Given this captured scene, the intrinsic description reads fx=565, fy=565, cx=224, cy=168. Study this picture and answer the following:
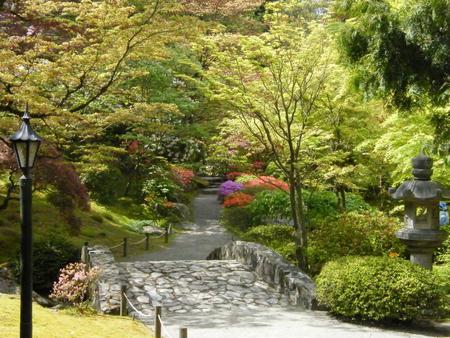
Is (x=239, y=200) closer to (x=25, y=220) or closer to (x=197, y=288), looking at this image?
(x=197, y=288)

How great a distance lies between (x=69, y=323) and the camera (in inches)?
332

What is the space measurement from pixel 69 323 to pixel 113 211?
49.1ft

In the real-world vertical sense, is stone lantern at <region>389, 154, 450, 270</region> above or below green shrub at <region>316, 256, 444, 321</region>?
above

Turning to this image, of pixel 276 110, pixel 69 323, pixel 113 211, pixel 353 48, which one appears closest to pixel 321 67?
pixel 276 110

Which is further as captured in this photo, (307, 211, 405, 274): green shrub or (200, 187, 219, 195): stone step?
(200, 187, 219, 195): stone step

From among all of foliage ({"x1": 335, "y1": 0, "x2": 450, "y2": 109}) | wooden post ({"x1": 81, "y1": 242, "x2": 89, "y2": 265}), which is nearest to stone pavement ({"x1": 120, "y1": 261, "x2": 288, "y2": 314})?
wooden post ({"x1": 81, "y1": 242, "x2": 89, "y2": 265})

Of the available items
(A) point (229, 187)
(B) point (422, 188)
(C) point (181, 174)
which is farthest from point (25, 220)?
(A) point (229, 187)

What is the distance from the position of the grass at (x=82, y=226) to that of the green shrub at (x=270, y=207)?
349 centimetres

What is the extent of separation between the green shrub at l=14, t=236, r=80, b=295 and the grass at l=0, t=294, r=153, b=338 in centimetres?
459

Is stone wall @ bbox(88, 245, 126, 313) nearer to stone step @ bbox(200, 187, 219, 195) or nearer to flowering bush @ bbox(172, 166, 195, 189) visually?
flowering bush @ bbox(172, 166, 195, 189)

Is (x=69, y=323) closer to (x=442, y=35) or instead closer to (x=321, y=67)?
(x=442, y=35)

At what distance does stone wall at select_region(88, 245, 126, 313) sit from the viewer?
968 centimetres

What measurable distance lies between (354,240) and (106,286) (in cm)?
581

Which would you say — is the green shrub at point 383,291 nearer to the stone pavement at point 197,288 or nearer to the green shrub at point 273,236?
the stone pavement at point 197,288
